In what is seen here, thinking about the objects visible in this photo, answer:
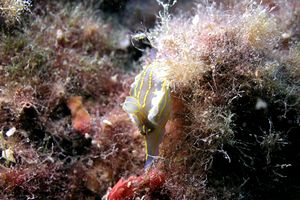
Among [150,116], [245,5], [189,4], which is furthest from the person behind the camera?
[189,4]

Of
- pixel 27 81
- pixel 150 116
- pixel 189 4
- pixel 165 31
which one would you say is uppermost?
pixel 189 4

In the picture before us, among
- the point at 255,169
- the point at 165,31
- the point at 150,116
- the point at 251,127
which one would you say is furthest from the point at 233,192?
the point at 165,31

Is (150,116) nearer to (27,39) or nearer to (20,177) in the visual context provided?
(20,177)
